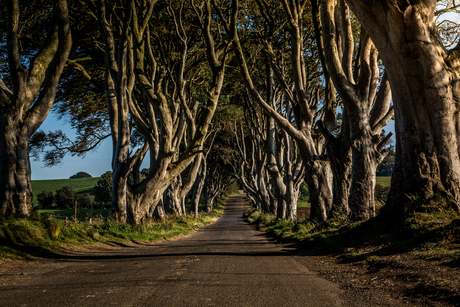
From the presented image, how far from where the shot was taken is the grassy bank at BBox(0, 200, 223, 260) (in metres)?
6.87

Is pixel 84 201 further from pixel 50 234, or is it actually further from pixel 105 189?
pixel 50 234

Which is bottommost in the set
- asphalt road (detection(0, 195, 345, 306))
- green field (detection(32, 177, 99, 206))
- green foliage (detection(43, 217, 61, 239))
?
asphalt road (detection(0, 195, 345, 306))

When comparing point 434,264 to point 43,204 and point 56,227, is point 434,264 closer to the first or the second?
point 56,227

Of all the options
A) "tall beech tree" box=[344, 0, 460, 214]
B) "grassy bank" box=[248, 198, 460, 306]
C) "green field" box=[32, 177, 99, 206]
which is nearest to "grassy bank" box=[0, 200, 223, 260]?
"grassy bank" box=[248, 198, 460, 306]

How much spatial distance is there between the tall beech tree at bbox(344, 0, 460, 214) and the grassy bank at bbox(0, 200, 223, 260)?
7335mm

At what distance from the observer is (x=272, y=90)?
54.5ft

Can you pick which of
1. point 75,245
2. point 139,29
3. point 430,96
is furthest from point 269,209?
point 430,96

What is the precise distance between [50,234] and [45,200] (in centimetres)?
5595

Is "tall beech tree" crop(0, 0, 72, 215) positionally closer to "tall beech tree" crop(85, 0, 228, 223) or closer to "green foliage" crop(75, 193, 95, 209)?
"tall beech tree" crop(85, 0, 228, 223)

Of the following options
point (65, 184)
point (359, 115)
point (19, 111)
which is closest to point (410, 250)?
point (359, 115)

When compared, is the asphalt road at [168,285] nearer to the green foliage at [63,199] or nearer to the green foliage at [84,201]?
the green foliage at [84,201]

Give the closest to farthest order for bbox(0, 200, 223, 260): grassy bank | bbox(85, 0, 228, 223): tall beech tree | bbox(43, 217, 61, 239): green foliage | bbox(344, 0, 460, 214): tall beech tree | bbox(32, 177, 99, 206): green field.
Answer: bbox(344, 0, 460, 214): tall beech tree
bbox(0, 200, 223, 260): grassy bank
bbox(43, 217, 61, 239): green foliage
bbox(85, 0, 228, 223): tall beech tree
bbox(32, 177, 99, 206): green field

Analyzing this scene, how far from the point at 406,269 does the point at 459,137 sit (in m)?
2.98

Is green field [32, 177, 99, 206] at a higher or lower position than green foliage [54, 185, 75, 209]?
higher
